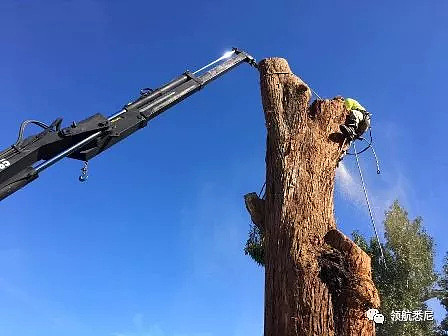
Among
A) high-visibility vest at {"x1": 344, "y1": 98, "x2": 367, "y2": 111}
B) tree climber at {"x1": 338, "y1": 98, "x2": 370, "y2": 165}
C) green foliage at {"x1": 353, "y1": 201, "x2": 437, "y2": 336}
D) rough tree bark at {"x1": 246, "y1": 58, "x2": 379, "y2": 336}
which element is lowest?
rough tree bark at {"x1": 246, "y1": 58, "x2": 379, "y2": 336}

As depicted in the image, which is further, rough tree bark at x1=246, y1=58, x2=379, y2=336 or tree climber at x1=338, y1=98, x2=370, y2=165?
tree climber at x1=338, y1=98, x2=370, y2=165

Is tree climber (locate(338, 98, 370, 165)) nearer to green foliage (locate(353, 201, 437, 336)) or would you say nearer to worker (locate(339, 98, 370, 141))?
worker (locate(339, 98, 370, 141))

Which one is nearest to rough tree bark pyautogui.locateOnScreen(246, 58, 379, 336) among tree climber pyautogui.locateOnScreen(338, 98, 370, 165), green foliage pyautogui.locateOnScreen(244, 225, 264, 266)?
tree climber pyautogui.locateOnScreen(338, 98, 370, 165)

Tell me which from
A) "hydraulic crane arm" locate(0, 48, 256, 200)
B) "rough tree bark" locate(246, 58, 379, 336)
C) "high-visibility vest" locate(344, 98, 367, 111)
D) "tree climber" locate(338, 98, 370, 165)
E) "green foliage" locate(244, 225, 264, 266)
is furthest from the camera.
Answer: "green foliage" locate(244, 225, 264, 266)

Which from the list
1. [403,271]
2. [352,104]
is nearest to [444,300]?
[403,271]

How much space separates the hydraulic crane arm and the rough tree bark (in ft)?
4.51

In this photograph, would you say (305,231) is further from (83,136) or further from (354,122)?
(83,136)

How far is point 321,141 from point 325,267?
1.84 metres

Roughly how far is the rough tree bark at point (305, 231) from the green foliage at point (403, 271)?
31.1 feet

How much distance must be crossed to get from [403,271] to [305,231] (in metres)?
11.2

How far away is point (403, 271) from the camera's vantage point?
14461mm

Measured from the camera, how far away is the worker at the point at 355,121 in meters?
6.12

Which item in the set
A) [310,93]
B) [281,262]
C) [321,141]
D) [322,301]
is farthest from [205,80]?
[322,301]

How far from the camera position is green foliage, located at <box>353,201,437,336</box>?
13775 mm
